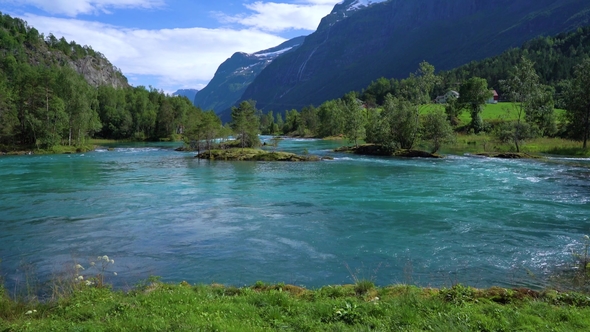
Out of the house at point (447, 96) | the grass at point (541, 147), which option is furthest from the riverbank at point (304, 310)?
the house at point (447, 96)

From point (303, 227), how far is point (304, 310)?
12432 mm

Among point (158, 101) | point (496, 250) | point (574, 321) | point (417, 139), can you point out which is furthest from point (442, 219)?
point (158, 101)

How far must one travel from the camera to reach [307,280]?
14.4 meters

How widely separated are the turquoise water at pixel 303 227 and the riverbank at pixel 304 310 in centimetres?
320

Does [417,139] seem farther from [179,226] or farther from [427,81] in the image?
[179,226]

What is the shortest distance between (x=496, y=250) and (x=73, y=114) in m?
90.2

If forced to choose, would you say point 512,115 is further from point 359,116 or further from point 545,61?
point 545,61

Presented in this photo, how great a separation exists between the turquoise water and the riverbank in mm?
3201

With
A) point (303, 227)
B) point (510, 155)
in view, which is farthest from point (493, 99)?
point (303, 227)

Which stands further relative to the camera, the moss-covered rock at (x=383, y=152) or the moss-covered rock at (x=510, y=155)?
the moss-covered rock at (x=383, y=152)

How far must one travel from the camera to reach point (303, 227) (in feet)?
72.4

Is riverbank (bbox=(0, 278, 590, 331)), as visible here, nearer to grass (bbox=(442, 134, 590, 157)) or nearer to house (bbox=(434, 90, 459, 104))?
grass (bbox=(442, 134, 590, 157))

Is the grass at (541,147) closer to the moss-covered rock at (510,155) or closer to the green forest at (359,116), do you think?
the green forest at (359,116)

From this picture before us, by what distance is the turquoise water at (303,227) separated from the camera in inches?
609
